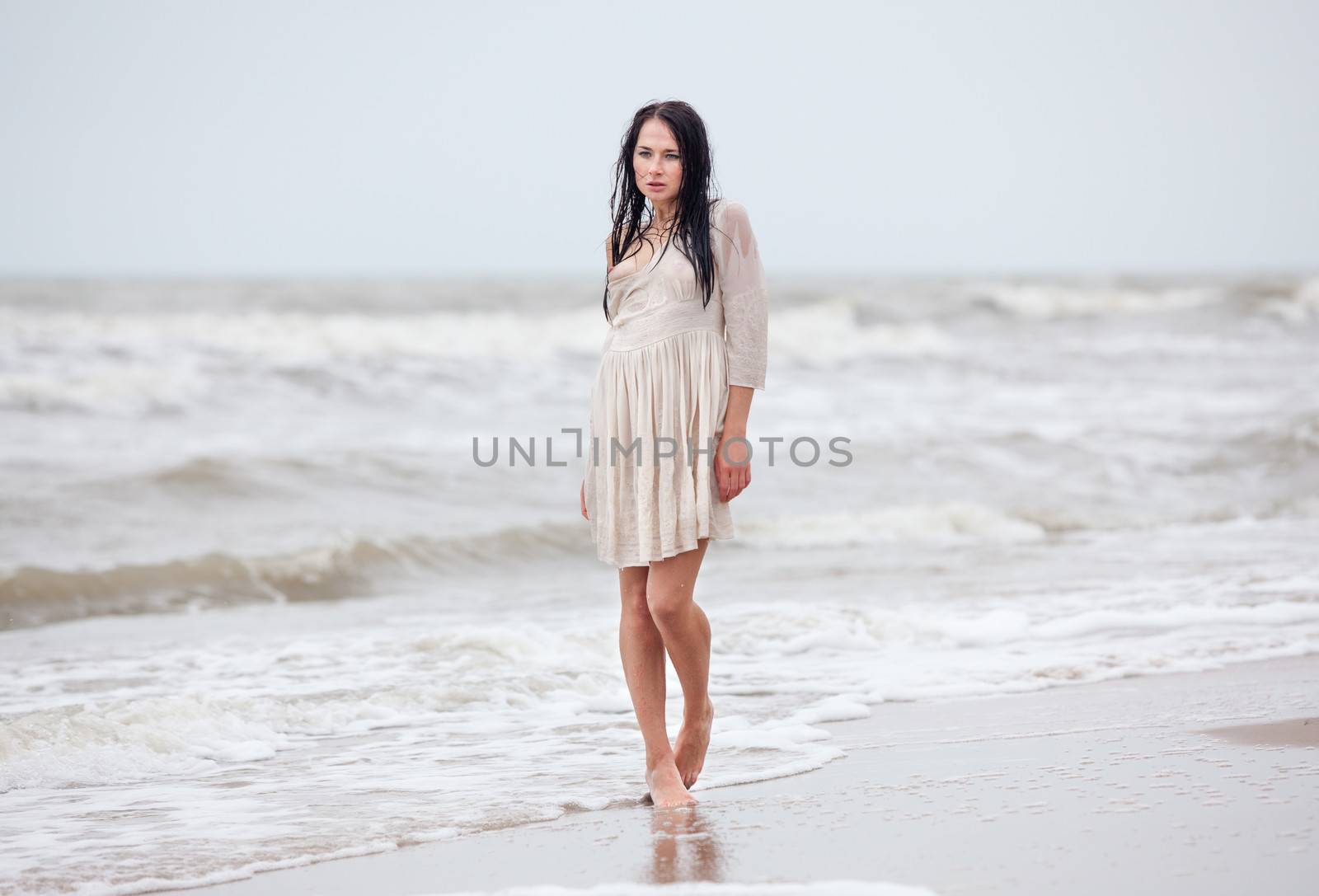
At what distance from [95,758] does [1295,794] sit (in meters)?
3.33

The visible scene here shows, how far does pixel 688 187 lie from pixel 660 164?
9cm

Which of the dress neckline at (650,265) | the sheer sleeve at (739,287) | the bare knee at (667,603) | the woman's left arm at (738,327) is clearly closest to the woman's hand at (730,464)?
the woman's left arm at (738,327)

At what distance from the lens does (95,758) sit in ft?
13.3

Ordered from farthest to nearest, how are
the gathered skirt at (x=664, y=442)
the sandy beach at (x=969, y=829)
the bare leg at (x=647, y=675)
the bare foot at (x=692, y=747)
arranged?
the bare foot at (x=692, y=747), the bare leg at (x=647, y=675), the gathered skirt at (x=664, y=442), the sandy beach at (x=969, y=829)

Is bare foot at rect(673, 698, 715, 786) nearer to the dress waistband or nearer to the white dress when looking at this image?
the white dress

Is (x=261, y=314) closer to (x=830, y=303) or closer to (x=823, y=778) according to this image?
(x=830, y=303)

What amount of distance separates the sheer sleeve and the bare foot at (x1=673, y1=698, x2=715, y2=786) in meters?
0.90

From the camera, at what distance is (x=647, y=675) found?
3420 mm

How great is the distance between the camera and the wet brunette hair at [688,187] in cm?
325

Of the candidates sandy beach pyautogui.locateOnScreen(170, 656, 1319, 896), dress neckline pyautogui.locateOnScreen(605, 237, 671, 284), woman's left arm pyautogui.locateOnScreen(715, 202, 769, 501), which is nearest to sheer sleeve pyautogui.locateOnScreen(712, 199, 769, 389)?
woman's left arm pyautogui.locateOnScreen(715, 202, 769, 501)

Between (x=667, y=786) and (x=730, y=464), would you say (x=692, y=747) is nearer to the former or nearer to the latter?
(x=667, y=786)

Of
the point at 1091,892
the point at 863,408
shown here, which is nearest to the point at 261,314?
the point at 863,408

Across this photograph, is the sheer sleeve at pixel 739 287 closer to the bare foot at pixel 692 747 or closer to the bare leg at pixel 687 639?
the bare leg at pixel 687 639

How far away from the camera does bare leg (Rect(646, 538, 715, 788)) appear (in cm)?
329
